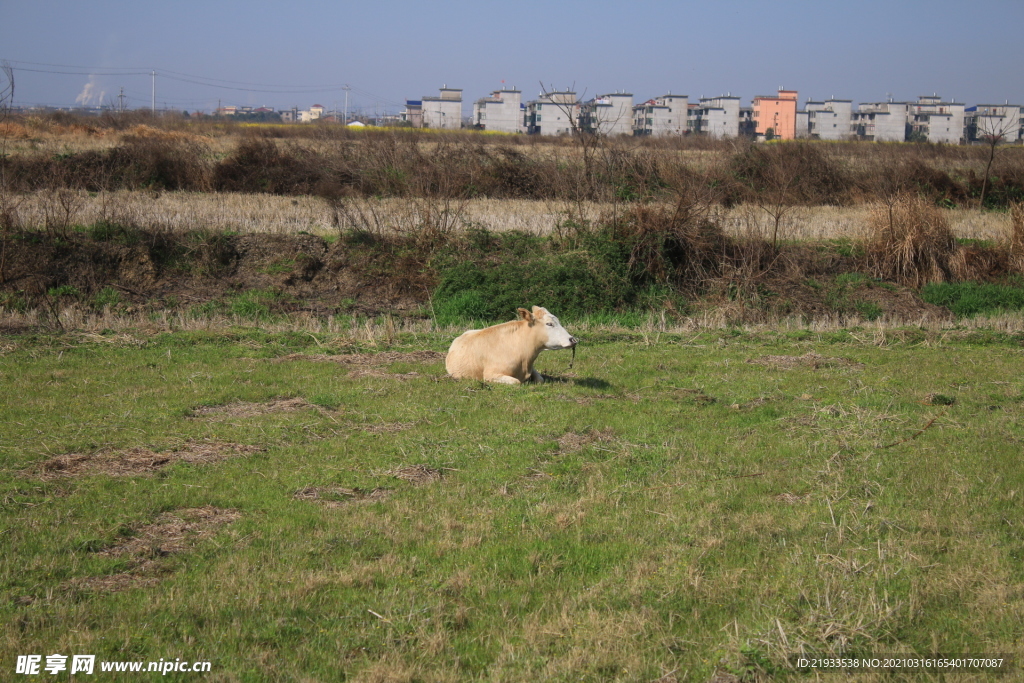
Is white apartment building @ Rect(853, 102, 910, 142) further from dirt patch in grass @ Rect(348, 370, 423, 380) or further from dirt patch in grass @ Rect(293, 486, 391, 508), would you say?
dirt patch in grass @ Rect(293, 486, 391, 508)

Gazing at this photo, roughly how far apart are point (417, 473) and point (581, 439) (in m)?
2.27

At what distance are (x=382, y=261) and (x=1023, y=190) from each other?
31.0 metres

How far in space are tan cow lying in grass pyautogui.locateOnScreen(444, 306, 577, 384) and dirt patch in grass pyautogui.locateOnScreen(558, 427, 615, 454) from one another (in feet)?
7.76

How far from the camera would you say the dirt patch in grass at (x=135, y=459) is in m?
8.12

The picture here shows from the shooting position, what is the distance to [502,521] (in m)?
7.32

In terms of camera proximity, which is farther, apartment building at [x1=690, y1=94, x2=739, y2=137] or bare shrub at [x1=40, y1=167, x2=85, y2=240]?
apartment building at [x1=690, y1=94, x2=739, y2=137]

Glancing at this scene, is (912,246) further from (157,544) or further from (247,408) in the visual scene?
(157,544)

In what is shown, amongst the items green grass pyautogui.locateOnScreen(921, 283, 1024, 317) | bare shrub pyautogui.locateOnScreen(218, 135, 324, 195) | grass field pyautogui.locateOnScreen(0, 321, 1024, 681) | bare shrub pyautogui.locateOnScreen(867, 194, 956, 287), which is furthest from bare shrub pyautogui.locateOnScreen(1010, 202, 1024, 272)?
bare shrub pyautogui.locateOnScreen(218, 135, 324, 195)

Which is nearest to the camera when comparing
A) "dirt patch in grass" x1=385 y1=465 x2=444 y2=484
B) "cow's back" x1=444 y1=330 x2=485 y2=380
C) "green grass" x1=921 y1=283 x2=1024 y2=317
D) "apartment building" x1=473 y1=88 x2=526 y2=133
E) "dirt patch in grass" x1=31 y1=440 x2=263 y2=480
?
"dirt patch in grass" x1=31 y1=440 x2=263 y2=480

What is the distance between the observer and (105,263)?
71.1 feet

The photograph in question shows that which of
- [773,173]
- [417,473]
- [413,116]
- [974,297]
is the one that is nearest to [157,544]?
[417,473]

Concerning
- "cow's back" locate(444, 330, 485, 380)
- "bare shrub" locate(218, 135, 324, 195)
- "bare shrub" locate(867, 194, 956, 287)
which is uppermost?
"bare shrub" locate(218, 135, 324, 195)

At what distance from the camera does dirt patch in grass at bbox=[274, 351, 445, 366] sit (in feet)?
Result: 46.3

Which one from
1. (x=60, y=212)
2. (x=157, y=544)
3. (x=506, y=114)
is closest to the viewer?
(x=157, y=544)
